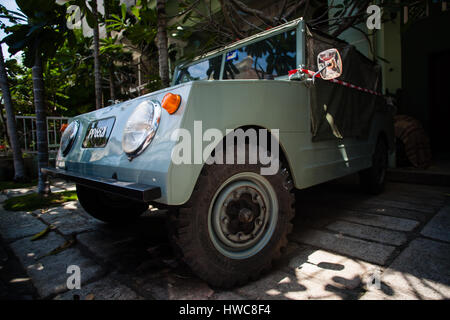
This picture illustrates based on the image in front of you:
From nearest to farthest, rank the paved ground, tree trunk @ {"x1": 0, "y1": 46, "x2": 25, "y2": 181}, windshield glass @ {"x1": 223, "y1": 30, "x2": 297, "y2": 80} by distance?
the paved ground < windshield glass @ {"x1": 223, "y1": 30, "x2": 297, "y2": 80} < tree trunk @ {"x1": 0, "y1": 46, "x2": 25, "y2": 181}

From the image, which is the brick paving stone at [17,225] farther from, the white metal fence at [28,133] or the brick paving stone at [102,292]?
the white metal fence at [28,133]

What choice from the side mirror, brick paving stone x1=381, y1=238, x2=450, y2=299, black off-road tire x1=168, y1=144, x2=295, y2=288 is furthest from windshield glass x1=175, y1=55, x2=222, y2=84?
brick paving stone x1=381, y1=238, x2=450, y2=299

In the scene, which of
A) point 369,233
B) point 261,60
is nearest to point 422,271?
point 369,233

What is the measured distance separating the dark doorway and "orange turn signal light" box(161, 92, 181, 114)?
8.36m

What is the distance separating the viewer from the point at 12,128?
5.28 metres

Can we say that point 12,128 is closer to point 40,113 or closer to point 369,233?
point 40,113

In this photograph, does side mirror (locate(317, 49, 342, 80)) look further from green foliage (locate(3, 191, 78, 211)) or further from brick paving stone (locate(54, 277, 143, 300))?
green foliage (locate(3, 191, 78, 211))

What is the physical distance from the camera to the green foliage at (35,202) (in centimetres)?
339

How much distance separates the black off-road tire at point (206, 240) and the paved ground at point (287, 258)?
82 mm

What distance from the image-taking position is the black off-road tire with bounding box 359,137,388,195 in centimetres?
368

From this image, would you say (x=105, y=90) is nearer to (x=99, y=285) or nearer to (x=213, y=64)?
(x=213, y=64)

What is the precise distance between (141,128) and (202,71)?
1.72 m
